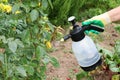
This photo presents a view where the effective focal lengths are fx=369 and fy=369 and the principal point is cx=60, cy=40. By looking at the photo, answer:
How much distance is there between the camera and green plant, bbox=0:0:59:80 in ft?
7.89

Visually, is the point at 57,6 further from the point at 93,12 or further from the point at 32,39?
the point at 32,39

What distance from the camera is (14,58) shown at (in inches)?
99.0

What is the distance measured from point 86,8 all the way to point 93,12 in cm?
33

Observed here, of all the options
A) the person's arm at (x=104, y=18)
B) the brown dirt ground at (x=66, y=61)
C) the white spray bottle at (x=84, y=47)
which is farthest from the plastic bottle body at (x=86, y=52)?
the brown dirt ground at (x=66, y=61)

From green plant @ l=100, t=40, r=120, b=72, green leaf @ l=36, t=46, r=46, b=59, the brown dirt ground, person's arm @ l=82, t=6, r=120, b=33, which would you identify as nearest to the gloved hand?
person's arm @ l=82, t=6, r=120, b=33

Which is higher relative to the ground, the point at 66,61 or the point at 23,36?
the point at 23,36

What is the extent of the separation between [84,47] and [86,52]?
46mm

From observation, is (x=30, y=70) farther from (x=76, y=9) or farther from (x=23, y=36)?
(x=76, y=9)

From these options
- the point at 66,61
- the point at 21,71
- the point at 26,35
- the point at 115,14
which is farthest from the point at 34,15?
the point at 66,61

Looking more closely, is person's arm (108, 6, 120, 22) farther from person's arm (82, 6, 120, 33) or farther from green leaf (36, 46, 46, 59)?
green leaf (36, 46, 46, 59)

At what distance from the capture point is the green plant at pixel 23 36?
2406 mm

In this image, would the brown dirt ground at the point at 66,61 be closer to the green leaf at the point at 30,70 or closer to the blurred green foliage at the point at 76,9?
the blurred green foliage at the point at 76,9

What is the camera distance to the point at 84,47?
2.20 metres

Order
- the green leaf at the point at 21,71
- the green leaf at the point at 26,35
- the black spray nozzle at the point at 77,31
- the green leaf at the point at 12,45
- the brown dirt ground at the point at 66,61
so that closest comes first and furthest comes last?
1. the black spray nozzle at the point at 77,31
2. the green leaf at the point at 12,45
3. the green leaf at the point at 21,71
4. the green leaf at the point at 26,35
5. the brown dirt ground at the point at 66,61
